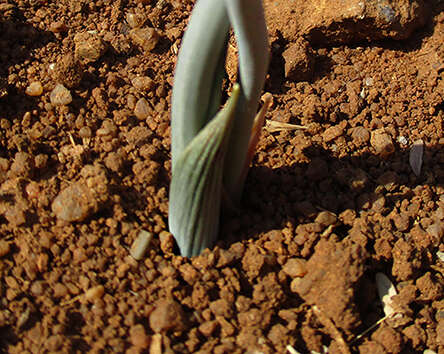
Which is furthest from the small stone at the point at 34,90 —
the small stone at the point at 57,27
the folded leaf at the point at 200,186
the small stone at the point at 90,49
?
the folded leaf at the point at 200,186

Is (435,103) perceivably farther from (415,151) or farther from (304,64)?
(304,64)

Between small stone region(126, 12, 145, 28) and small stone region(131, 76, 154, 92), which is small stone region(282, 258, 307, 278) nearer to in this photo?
small stone region(131, 76, 154, 92)

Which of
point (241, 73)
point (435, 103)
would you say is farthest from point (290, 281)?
point (435, 103)

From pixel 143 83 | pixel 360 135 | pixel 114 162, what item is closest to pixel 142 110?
pixel 143 83

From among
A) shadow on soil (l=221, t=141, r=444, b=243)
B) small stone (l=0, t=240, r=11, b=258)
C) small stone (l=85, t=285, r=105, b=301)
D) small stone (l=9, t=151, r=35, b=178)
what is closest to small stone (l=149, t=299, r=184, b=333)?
small stone (l=85, t=285, r=105, b=301)

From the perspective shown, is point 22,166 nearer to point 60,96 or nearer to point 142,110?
point 60,96

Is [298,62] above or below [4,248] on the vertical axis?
above

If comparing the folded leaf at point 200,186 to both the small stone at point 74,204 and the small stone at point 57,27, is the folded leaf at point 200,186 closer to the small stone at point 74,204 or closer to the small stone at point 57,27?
the small stone at point 74,204

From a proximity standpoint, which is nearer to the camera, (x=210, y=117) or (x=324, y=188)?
(x=210, y=117)
